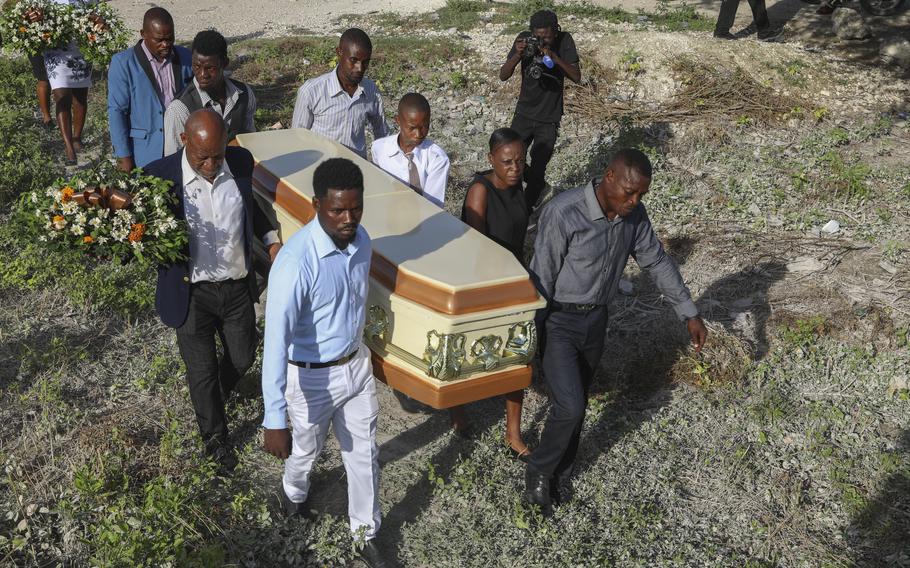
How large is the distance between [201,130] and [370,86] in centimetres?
194

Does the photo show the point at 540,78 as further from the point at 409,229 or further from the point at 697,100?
the point at 697,100

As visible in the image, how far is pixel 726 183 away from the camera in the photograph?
737 cm

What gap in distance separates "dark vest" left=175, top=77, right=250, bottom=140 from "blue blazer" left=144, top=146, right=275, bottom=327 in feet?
2.93

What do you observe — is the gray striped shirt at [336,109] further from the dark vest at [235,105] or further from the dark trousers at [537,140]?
the dark trousers at [537,140]

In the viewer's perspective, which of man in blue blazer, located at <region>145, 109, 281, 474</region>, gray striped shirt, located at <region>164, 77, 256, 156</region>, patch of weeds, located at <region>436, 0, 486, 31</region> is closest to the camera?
man in blue blazer, located at <region>145, 109, 281, 474</region>

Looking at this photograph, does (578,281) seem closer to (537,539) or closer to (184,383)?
(537,539)

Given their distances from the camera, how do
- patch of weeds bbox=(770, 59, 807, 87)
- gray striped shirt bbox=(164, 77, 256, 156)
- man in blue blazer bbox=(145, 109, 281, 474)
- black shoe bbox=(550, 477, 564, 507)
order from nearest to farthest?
man in blue blazer bbox=(145, 109, 281, 474) < black shoe bbox=(550, 477, 564, 507) < gray striped shirt bbox=(164, 77, 256, 156) < patch of weeds bbox=(770, 59, 807, 87)

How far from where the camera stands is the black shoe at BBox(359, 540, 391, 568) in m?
3.76

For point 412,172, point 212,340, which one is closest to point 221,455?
point 212,340

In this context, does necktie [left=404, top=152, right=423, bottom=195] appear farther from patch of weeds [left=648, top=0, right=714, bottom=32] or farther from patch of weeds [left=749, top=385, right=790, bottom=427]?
patch of weeds [left=648, top=0, right=714, bottom=32]

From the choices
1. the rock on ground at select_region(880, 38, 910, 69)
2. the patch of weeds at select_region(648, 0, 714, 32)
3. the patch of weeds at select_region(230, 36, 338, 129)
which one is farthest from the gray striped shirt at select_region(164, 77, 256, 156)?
the patch of weeds at select_region(648, 0, 714, 32)

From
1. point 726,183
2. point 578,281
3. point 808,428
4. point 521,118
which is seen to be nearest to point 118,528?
point 578,281

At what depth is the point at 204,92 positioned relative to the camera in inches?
192

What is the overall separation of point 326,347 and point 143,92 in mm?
2520
